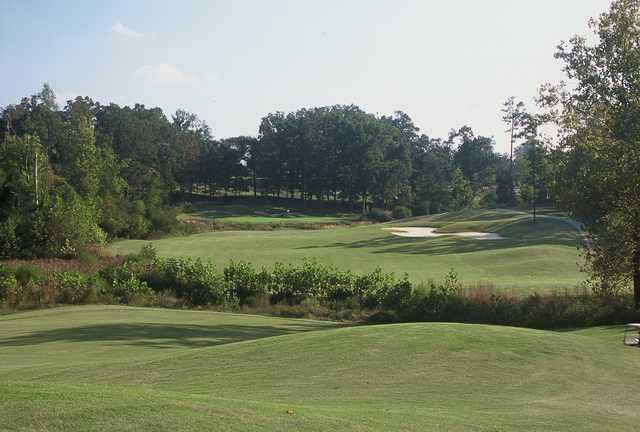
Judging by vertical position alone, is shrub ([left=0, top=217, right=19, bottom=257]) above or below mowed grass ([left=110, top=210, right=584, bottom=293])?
above

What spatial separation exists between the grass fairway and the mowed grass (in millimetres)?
14091

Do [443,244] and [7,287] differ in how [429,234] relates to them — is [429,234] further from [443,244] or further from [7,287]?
[7,287]

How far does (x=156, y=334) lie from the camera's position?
1984 cm

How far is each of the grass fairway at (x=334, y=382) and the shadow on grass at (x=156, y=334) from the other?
15cm

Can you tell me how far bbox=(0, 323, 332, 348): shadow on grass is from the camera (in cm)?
1834

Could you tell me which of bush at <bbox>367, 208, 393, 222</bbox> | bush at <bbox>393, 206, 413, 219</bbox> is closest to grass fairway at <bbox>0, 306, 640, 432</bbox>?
bush at <bbox>367, 208, 393, 222</bbox>

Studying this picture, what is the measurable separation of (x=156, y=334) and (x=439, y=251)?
29739 millimetres

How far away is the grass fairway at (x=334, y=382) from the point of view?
6.92 metres

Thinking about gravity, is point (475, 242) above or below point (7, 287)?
above

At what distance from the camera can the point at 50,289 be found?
29.6 metres

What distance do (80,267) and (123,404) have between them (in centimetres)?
2995

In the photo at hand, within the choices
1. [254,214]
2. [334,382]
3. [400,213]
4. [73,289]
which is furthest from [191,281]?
[254,214]

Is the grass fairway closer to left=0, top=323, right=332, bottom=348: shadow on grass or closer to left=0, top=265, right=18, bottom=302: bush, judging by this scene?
left=0, top=323, right=332, bottom=348: shadow on grass

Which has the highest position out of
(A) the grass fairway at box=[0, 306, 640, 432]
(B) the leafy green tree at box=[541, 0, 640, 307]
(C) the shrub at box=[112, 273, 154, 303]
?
(B) the leafy green tree at box=[541, 0, 640, 307]
